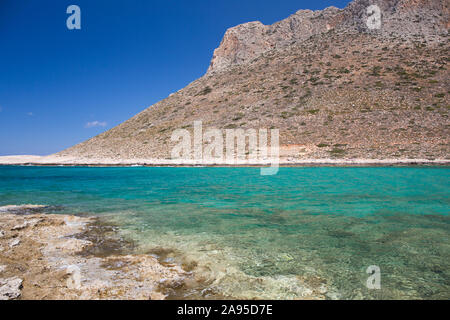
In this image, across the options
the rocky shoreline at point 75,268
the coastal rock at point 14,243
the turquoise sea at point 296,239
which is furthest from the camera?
the coastal rock at point 14,243

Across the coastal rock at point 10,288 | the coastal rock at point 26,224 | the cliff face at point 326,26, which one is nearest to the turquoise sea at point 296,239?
the coastal rock at point 26,224

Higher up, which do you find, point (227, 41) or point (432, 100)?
point (227, 41)

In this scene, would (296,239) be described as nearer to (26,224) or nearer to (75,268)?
(75,268)

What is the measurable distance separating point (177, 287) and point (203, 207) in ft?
22.5

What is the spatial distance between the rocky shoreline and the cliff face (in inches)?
2752

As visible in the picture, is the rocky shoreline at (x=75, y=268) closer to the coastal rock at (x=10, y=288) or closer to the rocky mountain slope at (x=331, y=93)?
the coastal rock at (x=10, y=288)

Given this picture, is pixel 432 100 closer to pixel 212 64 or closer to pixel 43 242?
pixel 43 242

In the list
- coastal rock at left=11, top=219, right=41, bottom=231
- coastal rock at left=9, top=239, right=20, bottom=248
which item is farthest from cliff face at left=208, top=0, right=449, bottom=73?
coastal rock at left=9, top=239, right=20, bottom=248

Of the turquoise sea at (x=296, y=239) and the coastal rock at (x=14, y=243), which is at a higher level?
the coastal rock at (x=14, y=243)

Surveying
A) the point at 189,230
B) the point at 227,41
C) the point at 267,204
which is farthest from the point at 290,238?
the point at 227,41

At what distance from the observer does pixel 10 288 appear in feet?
12.8

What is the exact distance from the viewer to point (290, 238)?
686 centimetres

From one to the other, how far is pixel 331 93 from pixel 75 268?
4871 cm

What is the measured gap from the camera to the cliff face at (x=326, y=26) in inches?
2280
